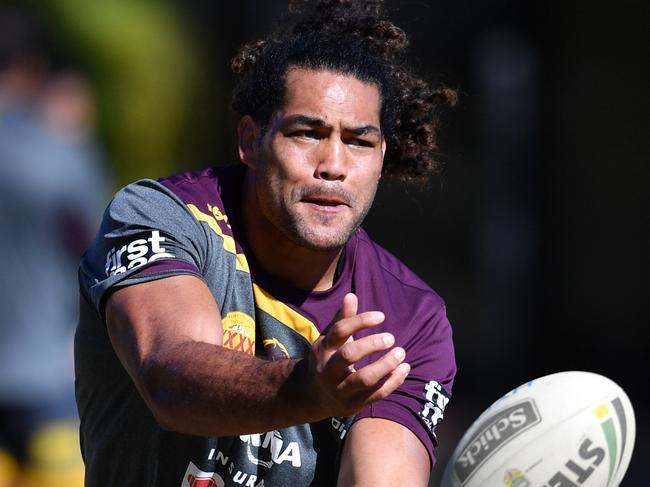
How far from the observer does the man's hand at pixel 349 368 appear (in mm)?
3131

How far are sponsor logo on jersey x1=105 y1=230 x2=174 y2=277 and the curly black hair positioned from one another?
0.75m

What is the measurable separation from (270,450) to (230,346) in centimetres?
38

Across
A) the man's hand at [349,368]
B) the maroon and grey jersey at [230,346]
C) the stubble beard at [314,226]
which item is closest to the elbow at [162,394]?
the man's hand at [349,368]

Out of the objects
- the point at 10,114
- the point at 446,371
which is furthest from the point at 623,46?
the point at 446,371

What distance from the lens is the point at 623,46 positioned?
10711 mm

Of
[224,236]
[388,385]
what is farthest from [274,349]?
[388,385]

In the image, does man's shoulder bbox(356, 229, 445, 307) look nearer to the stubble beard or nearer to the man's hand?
the stubble beard

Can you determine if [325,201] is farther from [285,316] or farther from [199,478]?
[199,478]

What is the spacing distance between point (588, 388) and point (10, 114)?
472 centimetres

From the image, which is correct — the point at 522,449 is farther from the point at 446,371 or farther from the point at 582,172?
the point at 582,172

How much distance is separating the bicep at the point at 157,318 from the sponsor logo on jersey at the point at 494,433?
1.03 m

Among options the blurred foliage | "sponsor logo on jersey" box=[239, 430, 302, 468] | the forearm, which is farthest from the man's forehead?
the blurred foliage

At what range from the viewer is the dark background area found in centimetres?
1065

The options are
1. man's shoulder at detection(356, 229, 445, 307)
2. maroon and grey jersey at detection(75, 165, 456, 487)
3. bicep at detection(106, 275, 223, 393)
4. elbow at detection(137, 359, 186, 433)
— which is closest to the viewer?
elbow at detection(137, 359, 186, 433)
